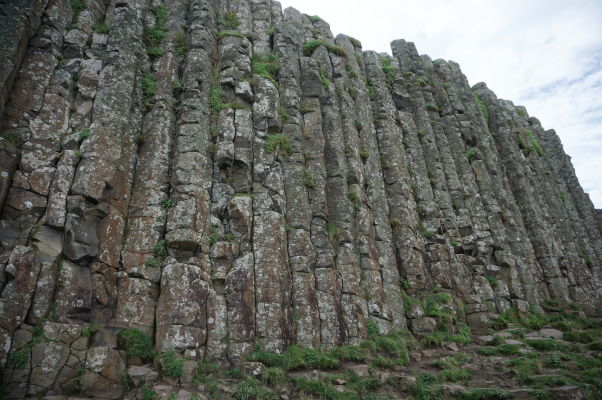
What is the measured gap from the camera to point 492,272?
71.5 ft

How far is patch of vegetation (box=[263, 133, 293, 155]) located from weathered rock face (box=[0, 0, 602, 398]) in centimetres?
8

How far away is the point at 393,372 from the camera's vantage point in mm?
13422

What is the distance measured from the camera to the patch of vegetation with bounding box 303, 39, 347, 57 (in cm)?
2350

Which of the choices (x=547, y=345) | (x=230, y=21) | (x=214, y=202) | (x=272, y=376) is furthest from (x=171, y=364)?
→ (x=230, y=21)

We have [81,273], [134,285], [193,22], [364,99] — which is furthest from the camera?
[364,99]

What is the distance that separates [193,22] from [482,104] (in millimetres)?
26813

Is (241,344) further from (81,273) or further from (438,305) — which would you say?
(438,305)

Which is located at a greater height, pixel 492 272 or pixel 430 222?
pixel 430 222

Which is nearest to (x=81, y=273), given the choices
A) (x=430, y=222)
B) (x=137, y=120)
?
A: (x=137, y=120)

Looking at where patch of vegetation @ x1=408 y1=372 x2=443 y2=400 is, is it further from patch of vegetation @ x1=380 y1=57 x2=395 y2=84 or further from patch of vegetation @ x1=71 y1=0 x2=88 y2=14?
patch of vegetation @ x1=380 y1=57 x2=395 y2=84

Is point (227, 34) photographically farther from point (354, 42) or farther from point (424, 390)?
point (424, 390)

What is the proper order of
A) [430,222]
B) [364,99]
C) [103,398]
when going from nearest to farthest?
1. [103,398]
2. [430,222]
3. [364,99]

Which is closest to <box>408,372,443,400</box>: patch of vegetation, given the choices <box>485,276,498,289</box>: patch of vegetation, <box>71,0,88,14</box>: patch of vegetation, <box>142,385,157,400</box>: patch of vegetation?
<box>142,385,157,400</box>: patch of vegetation

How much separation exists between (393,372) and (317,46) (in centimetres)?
1906
